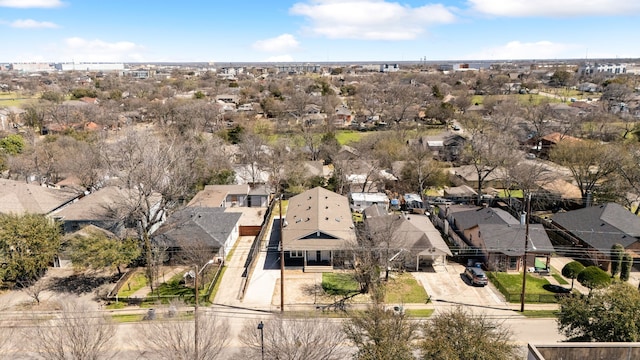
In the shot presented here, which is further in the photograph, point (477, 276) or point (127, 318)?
point (477, 276)

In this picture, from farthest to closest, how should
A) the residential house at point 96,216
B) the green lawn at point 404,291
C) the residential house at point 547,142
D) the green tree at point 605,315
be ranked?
the residential house at point 547,142
the residential house at point 96,216
the green lawn at point 404,291
the green tree at point 605,315

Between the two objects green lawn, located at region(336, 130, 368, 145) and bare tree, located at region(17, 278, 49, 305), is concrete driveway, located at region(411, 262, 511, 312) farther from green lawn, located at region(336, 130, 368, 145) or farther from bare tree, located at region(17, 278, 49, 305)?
green lawn, located at region(336, 130, 368, 145)

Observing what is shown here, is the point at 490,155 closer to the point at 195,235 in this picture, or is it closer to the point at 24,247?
the point at 195,235

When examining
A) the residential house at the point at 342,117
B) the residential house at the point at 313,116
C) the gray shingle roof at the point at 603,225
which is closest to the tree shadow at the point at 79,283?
the gray shingle roof at the point at 603,225

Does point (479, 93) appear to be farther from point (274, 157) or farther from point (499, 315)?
point (499, 315)

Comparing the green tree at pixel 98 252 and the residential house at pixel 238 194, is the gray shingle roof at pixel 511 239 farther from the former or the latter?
the green tree at pixel 98 252

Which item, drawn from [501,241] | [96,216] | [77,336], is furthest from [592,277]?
[96,216]
